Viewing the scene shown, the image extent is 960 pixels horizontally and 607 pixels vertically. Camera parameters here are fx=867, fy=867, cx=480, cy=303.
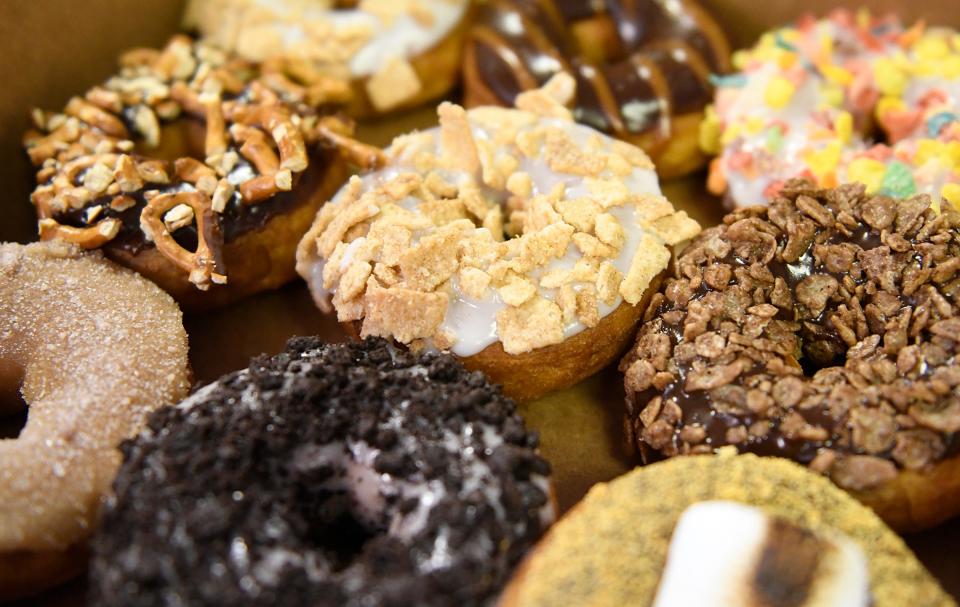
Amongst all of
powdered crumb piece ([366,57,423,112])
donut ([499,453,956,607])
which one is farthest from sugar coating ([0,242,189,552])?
powdered crumb piece ([366,57,423,112])

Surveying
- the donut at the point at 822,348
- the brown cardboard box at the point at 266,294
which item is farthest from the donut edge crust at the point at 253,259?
the donut at the point at 822,348

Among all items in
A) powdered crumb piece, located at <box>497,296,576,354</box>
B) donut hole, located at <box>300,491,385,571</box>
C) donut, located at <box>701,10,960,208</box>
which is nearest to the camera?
donut hole, located at <box>300,491,385,571</box>

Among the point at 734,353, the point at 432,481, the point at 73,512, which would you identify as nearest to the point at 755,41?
the point at 734,353

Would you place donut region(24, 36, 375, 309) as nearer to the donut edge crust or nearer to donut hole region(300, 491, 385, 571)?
the donut edge crust

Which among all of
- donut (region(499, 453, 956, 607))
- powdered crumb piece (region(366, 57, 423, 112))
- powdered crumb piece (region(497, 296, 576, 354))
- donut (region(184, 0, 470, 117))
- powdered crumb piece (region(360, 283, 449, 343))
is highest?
donut (region(184, 0, 470, 117))

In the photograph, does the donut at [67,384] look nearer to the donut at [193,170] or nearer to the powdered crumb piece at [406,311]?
the donut at [193,170]

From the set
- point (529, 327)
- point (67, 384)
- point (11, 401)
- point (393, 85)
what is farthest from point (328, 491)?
point (393, 85)
